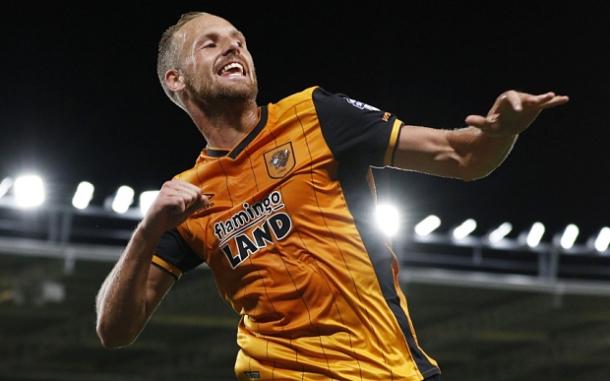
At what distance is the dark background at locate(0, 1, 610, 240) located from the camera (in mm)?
20625

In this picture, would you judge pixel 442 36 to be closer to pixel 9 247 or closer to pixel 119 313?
pixel 9 247

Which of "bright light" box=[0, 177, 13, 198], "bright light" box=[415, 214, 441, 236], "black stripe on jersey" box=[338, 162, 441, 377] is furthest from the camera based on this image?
"bright light" box=[415, 214, 441, 236]

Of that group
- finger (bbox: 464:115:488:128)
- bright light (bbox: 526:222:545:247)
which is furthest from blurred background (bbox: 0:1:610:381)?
finger (bbox: 464:115:488:128)

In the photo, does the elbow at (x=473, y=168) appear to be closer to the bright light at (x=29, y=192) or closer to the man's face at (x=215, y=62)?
the man's face at (x=215, y=62)

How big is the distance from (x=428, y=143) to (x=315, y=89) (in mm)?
513

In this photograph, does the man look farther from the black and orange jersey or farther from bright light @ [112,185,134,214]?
bright light @ [112,185,134,214]

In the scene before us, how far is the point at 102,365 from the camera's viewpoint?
68.9ft

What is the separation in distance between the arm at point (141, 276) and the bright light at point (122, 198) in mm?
12421

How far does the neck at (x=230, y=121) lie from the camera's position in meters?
4.18

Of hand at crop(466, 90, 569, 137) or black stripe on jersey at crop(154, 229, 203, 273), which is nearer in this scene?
hand at crop(466, 90, 569, 137)

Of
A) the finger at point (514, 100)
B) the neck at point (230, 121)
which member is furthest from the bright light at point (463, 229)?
the finger at point (514, 100)

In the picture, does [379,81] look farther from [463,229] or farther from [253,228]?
[253,228]

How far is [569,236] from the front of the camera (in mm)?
18953

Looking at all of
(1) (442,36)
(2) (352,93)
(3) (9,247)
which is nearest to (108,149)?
(2) (352,93)
